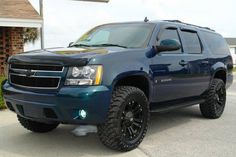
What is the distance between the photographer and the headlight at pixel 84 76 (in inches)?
186

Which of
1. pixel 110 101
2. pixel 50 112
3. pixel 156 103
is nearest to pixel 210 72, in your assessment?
pixel 156 103

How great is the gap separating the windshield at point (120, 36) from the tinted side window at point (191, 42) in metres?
0.93

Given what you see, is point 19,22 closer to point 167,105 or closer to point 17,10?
point 17,10

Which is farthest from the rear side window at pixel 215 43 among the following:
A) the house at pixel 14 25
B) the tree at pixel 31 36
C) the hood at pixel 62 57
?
the tree at pixel 31 36

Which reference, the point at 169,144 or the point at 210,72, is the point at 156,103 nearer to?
the point at 169,144

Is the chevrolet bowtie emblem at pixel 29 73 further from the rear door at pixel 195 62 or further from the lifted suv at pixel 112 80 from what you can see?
the rear door at pixel 195 62

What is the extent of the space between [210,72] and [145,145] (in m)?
2.47

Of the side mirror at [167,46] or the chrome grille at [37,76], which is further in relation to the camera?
the side mirror at [167,46]

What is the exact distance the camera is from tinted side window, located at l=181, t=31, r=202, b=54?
6816mm

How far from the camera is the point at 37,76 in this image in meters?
4.95

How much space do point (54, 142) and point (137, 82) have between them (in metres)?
1.56

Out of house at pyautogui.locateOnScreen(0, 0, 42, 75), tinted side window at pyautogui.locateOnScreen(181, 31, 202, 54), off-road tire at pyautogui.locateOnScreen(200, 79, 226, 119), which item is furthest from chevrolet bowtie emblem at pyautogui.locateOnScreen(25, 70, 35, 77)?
house at pyautogui.locateOnScreen(0, 0, 42, 75)

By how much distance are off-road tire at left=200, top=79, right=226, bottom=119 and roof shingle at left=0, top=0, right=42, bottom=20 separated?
676 cm

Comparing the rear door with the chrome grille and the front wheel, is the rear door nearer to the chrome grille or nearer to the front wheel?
the front wheel
